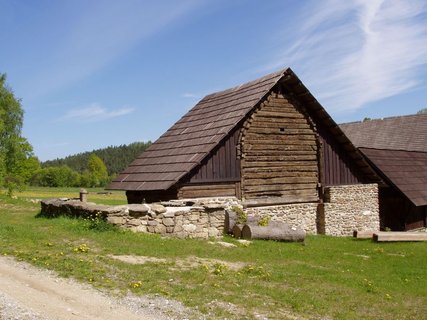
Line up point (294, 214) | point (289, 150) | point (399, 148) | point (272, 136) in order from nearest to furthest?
point (272, 136) → point (294, 214) → point (289, 150) → point (399, 148)

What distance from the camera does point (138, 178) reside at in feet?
56.1

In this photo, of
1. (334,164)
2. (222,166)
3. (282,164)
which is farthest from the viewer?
(334,164)

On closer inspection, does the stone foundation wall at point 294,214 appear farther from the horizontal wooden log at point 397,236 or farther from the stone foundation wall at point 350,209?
the horizontal wooden log at point 397,236

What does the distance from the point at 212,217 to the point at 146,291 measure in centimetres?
730

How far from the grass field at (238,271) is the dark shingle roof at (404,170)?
8.51 metres

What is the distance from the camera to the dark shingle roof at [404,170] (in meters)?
21.9

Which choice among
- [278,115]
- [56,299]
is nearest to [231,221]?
[278,115]

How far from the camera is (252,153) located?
1738cm

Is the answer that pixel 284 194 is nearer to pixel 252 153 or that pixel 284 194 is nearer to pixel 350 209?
pixel 252 153

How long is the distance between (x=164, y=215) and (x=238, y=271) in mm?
4388

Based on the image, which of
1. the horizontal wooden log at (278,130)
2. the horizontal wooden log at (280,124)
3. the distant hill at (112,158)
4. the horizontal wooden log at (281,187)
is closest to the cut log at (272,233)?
the horizontal wooden log at (281,187)

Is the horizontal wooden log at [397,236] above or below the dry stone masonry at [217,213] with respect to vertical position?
below

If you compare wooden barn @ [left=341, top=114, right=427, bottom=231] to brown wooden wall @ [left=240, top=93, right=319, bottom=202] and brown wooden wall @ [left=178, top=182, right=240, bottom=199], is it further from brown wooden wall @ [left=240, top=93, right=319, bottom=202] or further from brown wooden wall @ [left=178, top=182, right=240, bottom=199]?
brown wooden wall @ [left=178, top=182, right=240, bottom=199]

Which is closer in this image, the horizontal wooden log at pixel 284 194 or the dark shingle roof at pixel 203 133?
the dark shingle roof at pixel 203 133
